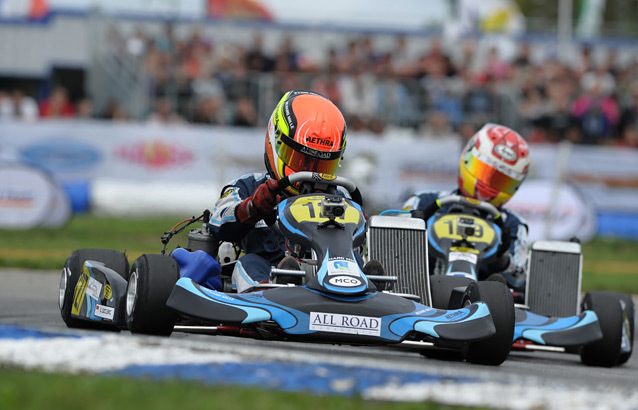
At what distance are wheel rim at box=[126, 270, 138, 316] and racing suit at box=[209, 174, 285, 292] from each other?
54 cm

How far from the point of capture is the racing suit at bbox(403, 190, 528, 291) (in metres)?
7.24

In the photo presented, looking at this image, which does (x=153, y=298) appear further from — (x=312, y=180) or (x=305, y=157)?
(x=305, y=157)

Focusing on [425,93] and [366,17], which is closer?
[425,93]

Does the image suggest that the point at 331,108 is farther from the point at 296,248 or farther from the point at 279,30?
the point at 279,30

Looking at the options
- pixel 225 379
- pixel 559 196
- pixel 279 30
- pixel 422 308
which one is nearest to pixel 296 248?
pixel 422 308

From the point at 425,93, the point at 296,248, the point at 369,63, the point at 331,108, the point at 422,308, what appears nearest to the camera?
the point at 422,308

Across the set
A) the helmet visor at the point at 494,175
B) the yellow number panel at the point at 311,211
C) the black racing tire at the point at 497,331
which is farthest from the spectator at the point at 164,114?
the black racing tire at the point at 497,331

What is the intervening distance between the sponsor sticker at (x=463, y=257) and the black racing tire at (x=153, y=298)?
7.57ft

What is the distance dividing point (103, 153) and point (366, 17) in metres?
7.22

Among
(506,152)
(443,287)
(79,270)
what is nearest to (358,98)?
(506,152)

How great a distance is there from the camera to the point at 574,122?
17.7 metres

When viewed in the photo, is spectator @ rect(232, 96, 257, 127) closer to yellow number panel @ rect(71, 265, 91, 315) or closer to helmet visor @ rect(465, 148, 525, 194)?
helmet visor @ rect(465, 148, 525, 194)

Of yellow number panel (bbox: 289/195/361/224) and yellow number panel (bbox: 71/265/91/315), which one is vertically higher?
yellow number panel (bbox: 289/195/361/224)

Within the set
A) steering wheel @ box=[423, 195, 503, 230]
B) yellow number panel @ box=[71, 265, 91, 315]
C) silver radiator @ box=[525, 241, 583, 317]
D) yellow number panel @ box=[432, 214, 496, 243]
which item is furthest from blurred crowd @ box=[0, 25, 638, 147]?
→ yellow number panel @ box=[71, 265, 91, 315]
